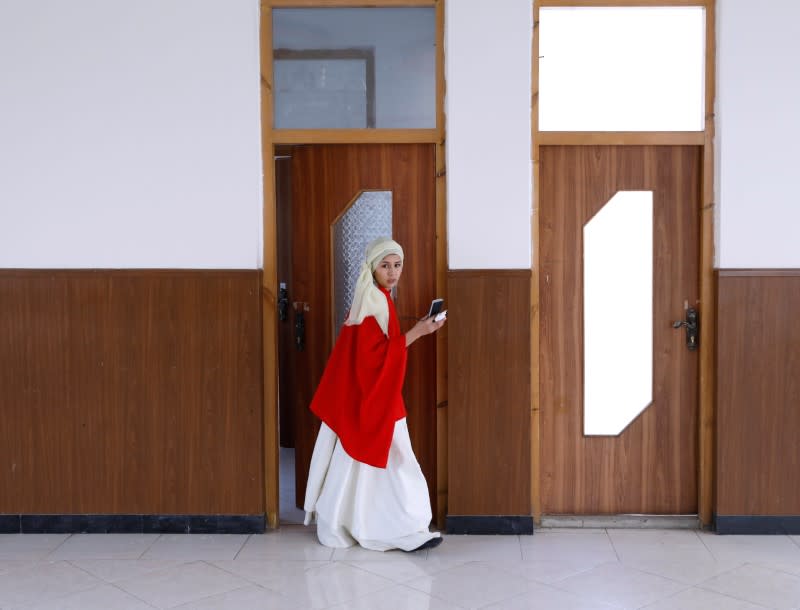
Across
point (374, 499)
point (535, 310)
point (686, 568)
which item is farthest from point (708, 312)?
point (374, 499)

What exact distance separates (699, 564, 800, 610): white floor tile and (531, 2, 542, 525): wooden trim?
88 cm

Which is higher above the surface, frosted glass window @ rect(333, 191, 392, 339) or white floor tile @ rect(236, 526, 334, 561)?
frosted glass window @ rect(333, 191, 392, 339)

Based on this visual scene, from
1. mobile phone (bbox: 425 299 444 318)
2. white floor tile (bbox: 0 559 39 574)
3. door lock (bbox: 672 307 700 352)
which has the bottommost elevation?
white floor tile (bbox: 0 559 39 574)

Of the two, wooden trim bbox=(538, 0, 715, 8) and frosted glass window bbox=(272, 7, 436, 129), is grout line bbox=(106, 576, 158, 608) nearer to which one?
frosted glass window bbox=(272, 7, 436, 129)

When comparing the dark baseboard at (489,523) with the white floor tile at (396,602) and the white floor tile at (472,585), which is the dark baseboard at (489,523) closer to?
the white floor tile at (472,585)

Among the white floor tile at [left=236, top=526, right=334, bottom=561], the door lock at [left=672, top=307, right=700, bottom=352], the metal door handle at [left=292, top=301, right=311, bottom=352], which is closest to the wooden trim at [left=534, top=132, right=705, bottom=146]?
the door lock at [left=672, top=307, right=700, bottom=352]

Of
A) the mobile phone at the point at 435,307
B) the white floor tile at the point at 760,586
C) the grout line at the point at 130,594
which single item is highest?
the mobile phone at the point at 435,307

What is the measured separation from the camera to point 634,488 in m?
4.08

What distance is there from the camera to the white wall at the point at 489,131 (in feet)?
12.6

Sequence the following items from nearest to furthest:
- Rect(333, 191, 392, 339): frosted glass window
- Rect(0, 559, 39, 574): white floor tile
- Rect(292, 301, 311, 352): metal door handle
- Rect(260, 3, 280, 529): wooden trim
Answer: Rect(0, 559, 39, 574): white floor tile < Rect(260, 3, 280, 529): wooden trim < Rect(333, 191, 392, 339): frosted glass window < Rect(292, 301, 311, 352): metal door handle

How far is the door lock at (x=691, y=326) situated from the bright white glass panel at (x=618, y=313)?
5.8 inches

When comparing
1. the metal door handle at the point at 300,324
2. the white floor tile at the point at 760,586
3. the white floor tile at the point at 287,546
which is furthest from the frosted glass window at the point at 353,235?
the white floor tile at the point at 760,586

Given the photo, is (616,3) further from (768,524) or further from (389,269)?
(768,524)

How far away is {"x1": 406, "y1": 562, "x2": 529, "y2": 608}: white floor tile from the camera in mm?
3223
